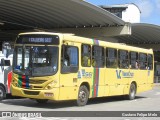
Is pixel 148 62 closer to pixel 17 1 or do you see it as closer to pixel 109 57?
pixel 109 57

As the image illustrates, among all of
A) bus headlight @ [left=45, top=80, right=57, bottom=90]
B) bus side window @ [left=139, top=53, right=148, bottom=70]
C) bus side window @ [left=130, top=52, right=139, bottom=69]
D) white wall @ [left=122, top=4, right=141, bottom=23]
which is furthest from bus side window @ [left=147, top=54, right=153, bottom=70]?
white wall @ [left=122, top=4, right=141, bottom=23]

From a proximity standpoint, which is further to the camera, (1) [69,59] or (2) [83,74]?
(2) [83,74]

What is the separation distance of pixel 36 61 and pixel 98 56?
3562mm

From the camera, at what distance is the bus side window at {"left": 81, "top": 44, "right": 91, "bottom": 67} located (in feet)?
56.8

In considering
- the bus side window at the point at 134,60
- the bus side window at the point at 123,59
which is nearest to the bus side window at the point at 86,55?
the bus side window at the point at 123,59

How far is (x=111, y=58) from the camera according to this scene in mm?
19984

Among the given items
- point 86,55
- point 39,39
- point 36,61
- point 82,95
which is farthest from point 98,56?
point 36,61

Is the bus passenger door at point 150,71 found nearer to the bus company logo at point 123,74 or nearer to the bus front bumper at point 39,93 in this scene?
the bus company logo at point 123,74

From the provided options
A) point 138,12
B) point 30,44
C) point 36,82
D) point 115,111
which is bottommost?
point 115,111

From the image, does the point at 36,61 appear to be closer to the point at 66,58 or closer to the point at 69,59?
the point at 66,58

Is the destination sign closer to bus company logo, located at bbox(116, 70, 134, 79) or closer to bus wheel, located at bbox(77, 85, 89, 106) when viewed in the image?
bus wheel, located at bbox(77, 85, 89, 106)

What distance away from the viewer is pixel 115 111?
1596cm

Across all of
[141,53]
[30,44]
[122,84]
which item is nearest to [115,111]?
[30,44]

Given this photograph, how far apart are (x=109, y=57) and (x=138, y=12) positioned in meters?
66.8
